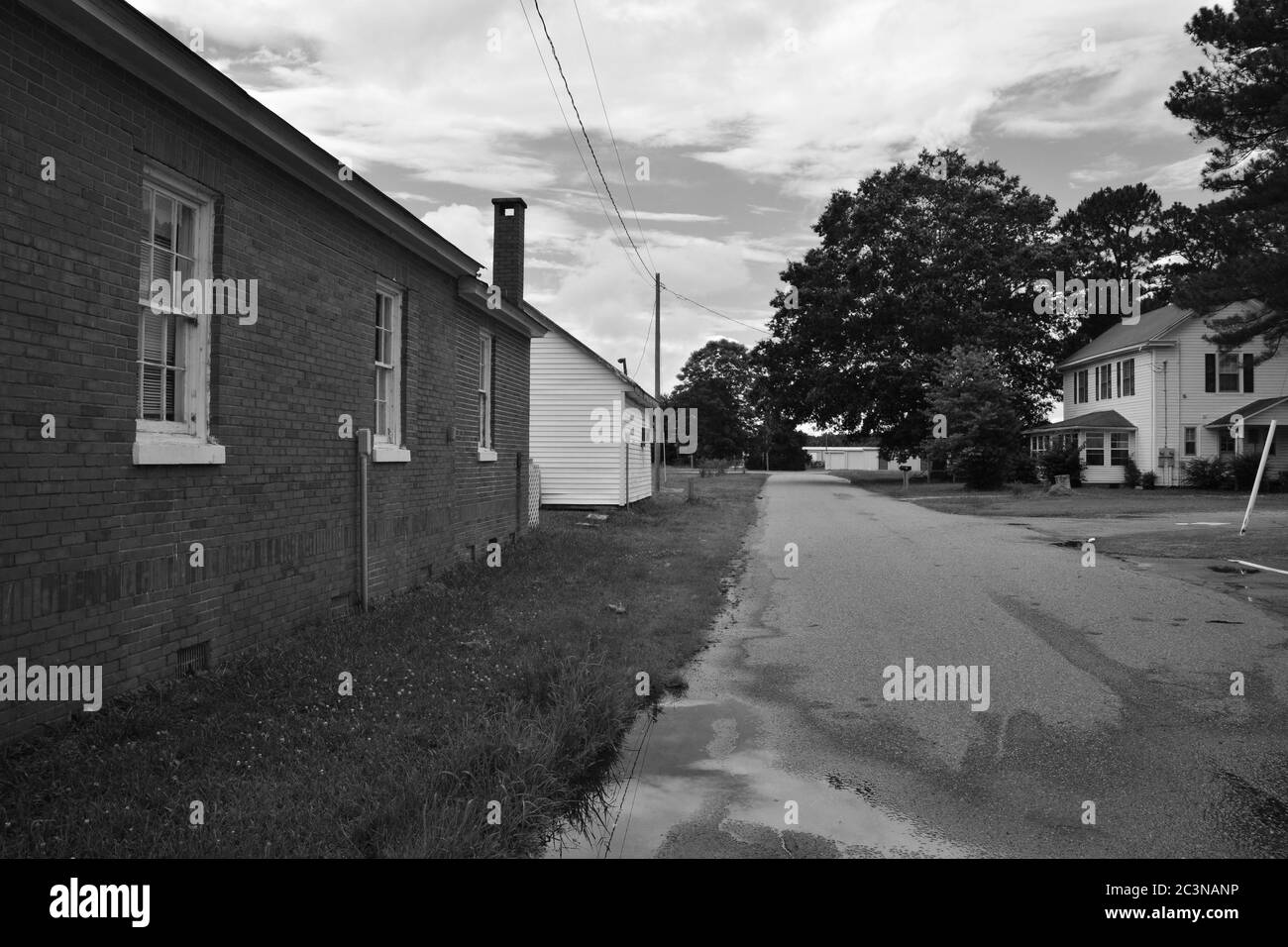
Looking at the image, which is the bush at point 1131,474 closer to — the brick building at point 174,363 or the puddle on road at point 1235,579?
the puddle on road at point 1235,579

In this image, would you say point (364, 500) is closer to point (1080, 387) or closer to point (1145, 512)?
point (1145, 512)

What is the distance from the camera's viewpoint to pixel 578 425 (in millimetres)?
24219

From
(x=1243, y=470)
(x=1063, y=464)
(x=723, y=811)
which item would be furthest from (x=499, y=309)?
(x=1063, y=464)

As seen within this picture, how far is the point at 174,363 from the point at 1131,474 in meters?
39.4

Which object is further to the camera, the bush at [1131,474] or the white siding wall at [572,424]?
the bush at [1131,474]

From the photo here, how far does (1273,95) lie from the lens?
1697 centimetres

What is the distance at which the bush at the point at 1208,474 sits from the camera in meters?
34.7

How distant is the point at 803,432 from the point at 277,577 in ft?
322

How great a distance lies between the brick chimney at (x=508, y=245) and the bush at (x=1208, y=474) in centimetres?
3059

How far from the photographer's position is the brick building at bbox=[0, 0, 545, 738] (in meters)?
4.79

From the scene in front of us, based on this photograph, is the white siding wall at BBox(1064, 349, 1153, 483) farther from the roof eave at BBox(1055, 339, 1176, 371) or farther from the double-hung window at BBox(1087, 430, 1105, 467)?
the roof eave at BBox(1055, 339, 1176, 371)

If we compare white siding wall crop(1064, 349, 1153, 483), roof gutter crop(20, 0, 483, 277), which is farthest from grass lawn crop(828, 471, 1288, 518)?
roof gutter crop(20, 0, 483, 277)

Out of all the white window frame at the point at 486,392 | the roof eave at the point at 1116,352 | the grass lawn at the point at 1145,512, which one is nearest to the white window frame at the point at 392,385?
the white window frame at the point at 486,392

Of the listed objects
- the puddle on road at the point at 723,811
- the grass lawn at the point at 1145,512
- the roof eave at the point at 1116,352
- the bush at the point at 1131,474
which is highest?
the roof eave at the point at 1116,352
